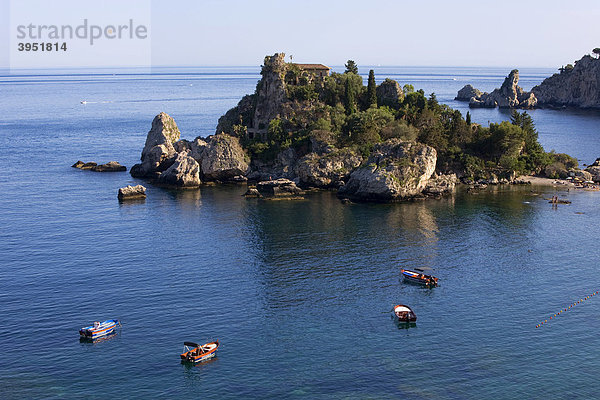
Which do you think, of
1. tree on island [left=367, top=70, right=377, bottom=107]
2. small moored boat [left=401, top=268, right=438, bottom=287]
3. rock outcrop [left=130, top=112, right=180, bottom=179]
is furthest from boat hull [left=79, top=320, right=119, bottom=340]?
tree on island [left=367, top=70, right=377, bottom=107]

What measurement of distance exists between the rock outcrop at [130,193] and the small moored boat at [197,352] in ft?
216

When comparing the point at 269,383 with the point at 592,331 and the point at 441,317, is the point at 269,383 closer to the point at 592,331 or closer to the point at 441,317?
the point at 441,317

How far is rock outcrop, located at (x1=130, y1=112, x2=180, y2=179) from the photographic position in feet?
465

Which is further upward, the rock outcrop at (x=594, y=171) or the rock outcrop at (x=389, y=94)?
the rock outcrop at (x=389, y=94)

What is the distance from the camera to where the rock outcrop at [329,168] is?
129 meters

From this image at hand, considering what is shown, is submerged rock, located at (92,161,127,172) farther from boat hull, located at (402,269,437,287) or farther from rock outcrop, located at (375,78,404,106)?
boat hull, located at (402,269,437,287)

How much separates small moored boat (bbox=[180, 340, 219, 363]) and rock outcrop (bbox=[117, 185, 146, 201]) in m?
65.7

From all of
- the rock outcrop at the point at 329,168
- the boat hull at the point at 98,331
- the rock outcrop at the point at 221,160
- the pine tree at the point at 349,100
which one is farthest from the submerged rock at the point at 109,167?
the boat hull at the point at 98,331

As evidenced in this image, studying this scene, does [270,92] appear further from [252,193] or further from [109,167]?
[109,167]

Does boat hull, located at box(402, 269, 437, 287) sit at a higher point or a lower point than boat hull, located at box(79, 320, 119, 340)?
higher

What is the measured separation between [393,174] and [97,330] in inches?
2839

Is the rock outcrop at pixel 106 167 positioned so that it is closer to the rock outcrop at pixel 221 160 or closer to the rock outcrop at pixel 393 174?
the rock outcrop at pixel 221 160

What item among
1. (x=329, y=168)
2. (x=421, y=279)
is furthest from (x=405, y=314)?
(x=329, y=168)

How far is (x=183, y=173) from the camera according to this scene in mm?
132375
